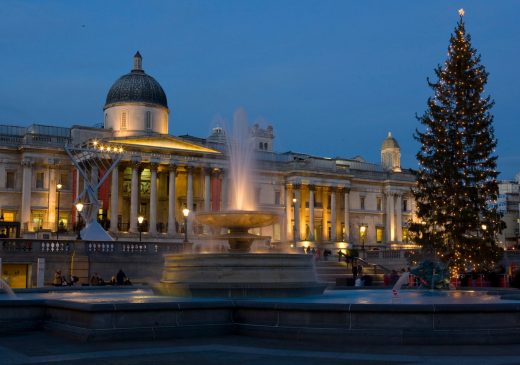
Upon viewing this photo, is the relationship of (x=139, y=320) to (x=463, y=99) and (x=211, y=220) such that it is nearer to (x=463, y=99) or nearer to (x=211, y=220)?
(x=211, y=220)

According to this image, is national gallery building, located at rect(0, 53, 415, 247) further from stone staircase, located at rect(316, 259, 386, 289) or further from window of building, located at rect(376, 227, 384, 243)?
stone staircase, located at rect(316, 259, 386, 289)

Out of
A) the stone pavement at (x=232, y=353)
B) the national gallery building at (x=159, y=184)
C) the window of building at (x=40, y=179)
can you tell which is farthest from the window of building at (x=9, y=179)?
the stone pavement at (x=232, y=353)

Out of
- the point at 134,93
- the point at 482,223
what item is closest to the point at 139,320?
the point at 482,223

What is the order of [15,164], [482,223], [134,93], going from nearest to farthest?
1. [482,223]
2. [15,164]
3. [134,93]

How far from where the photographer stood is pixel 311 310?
44.3ft

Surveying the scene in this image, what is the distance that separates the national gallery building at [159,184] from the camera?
216 feet

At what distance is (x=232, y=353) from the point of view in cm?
1187

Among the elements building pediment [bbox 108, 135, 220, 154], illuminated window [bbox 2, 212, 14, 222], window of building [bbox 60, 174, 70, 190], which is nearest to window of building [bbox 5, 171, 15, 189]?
illuminated window [bbox 2, 212, 14, 222]

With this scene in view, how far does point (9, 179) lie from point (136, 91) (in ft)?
50.0

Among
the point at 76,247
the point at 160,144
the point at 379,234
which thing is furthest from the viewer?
the point at 379,234

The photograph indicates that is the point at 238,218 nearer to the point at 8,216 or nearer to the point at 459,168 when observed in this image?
the point at 459,168

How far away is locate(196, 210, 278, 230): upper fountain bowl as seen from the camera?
2052 centimetres

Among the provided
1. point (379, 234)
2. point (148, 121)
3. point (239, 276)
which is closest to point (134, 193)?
point (148, 121)

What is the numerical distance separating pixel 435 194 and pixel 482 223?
2.87 metres
